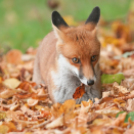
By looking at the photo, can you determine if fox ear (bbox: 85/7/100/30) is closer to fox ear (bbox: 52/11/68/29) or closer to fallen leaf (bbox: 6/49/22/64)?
fox ear (bbox: 52/11/68/29)

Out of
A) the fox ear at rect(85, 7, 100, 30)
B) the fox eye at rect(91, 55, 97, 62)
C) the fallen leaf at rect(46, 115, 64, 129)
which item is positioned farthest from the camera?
the fox ear at rect(85, 7, 100, 30)

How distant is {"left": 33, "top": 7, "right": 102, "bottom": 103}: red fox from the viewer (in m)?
3.99

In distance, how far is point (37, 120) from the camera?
400 cm

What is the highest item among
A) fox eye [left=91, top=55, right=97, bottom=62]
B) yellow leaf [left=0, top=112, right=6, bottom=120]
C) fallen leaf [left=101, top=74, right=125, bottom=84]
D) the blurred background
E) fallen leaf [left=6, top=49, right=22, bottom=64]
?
the blurred background

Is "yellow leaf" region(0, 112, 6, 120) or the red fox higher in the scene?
the red fox

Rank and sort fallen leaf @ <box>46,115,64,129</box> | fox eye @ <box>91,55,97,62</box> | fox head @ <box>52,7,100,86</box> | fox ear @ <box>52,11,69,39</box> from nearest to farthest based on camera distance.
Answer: fallen leaf @ <box>46,115,64,129</box> → fox head @ <box>52,7,100,86</box> → fox eye @ <box>91,55,97,62</box> → fox ear @ <box>52,11,69,39</box>

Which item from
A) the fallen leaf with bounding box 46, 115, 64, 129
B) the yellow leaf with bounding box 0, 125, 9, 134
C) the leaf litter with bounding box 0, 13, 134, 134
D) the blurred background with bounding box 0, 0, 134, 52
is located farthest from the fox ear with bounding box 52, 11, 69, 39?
the blurred background with bounding box 0, 0, 134, 52

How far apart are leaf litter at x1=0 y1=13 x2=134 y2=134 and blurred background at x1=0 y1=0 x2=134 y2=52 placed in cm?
320

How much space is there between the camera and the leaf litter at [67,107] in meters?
3.45

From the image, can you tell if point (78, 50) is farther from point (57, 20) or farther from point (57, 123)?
point (57, 123)

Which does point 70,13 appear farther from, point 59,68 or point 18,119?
point 18,119

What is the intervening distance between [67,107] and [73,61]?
78 centimetres

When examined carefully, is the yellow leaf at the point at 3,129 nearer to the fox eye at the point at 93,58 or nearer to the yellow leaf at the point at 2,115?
the yellow leaf at the point at 2,115

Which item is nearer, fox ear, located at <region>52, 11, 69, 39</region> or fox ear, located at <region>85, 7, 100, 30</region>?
fox ear, located at <region>52, 11, 69, 39</region>
